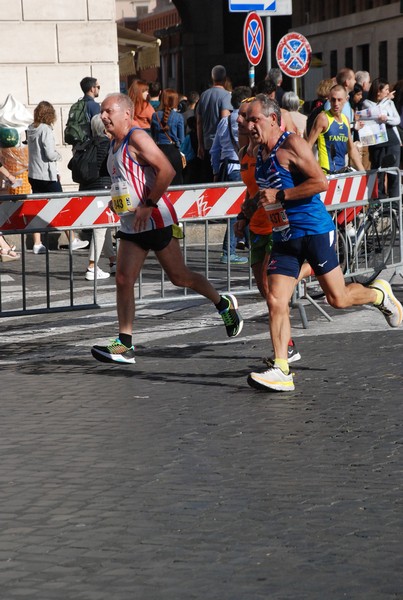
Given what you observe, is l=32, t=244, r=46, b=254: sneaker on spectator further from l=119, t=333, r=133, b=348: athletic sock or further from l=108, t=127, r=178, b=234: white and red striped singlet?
l=108, t=127, r=178, b=234: white and red striped singlet

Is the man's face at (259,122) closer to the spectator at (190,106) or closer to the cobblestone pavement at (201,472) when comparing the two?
the cobblestone pavement at (201,472)

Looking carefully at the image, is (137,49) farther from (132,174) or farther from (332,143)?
(132,174)

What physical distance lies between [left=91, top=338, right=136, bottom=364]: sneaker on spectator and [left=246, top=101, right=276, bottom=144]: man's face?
1822 mm

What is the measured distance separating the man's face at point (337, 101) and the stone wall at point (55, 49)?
7.67 meters

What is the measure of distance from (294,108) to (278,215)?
7824 mm

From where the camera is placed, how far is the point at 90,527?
5.55m

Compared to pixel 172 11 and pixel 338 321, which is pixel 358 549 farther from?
pixel 172 11

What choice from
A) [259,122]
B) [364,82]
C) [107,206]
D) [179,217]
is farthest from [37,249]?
[259,122]

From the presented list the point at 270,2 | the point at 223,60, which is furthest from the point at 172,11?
the point at 270,2

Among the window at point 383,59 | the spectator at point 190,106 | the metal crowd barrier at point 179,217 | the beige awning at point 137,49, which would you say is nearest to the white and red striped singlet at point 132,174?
the metal crowd barrier at point 179,217

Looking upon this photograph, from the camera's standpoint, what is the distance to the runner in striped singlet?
9133 millimetres

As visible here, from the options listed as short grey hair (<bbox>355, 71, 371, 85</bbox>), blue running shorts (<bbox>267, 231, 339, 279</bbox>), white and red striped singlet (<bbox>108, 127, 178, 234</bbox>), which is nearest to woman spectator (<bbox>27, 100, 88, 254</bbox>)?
short grey hair (<bbox>355, 71, 371, 85</bbox>)

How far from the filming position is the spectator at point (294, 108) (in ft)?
51.9

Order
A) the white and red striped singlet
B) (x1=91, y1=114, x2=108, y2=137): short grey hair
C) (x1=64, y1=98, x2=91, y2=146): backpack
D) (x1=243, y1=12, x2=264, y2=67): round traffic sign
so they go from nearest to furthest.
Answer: the white and red striped singlet → (x1=91, y1=114, x2=108, y2=137): short grey hair → (x1=64, y1=98, x2=91, y2=146): backpack → (x1=243, y1=12, x2=264, y2=67): round traffic sign
